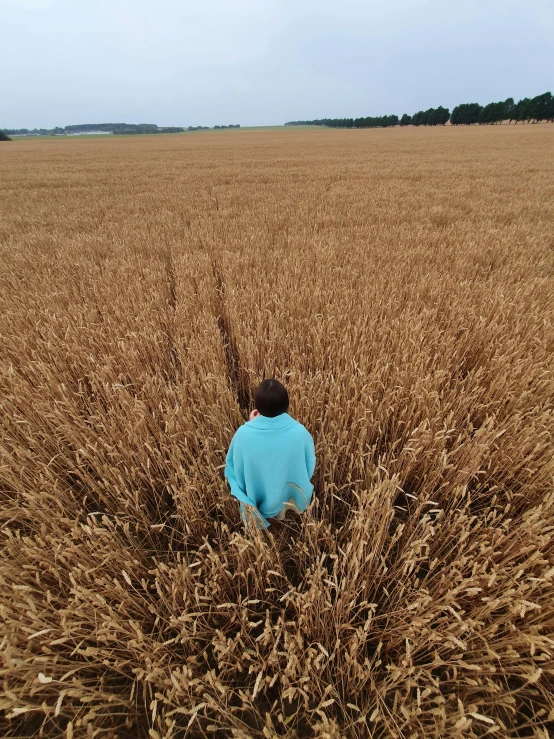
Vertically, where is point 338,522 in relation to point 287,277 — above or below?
below

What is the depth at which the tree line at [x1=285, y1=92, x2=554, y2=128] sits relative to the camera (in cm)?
6544

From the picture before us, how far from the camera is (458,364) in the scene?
243cm

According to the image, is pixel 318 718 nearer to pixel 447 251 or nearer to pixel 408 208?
pixel 447 251

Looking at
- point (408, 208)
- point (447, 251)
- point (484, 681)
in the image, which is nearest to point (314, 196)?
point (408, 208)

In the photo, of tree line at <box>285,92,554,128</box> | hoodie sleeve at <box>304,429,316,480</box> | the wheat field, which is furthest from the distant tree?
hoodie sleeve at <box>304,429,316,480</box>

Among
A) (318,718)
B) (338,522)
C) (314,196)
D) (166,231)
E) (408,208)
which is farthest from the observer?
(314,196)

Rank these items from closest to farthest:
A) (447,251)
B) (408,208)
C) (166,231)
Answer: (447,251), (166,231), (408,208)

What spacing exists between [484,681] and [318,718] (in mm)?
575

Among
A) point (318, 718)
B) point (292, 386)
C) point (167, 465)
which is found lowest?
point (318, 718)

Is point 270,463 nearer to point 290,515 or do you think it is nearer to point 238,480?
point 238,480

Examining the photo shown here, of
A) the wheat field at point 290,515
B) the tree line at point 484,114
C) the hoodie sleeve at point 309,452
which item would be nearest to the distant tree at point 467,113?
the tree line at point 484,114

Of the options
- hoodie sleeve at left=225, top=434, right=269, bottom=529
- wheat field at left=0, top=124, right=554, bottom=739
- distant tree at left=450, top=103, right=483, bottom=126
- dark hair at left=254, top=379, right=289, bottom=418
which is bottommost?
wheat field at left=0, top=124, right=554, bottom=739

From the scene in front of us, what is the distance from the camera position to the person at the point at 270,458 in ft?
4.30

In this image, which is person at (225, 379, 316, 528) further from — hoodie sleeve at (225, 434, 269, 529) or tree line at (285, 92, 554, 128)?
tree line at (285, 92, 554, 128)
